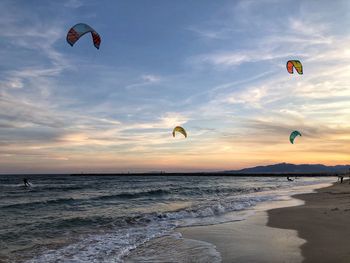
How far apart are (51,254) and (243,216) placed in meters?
8.80

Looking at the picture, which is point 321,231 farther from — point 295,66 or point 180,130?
point 180,130

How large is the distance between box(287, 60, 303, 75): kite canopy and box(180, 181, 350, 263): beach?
876 centimetres

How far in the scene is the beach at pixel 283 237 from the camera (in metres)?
8.53

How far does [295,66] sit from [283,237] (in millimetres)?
13559

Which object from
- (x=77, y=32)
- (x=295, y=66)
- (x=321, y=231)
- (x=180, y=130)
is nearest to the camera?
(x=321, y=231)

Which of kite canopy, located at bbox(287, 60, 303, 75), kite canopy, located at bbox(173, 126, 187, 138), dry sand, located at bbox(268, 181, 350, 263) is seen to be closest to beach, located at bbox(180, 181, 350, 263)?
dry sand, located at bbox(268, 181, 350, 263)

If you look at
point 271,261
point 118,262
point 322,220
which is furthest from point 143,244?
point 322,220

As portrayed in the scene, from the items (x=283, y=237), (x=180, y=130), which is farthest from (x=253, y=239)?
(x=180, y=130)

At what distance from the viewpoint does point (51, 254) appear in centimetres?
995

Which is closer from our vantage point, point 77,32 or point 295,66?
point 77,32

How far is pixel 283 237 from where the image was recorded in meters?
10.9

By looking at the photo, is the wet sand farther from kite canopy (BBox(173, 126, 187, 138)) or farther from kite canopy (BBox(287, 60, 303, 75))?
kite canopy (BBox(173, 126, 187, 138))

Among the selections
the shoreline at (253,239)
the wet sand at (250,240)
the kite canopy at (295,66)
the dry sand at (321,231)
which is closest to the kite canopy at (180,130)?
the kite canopy at (295,66)

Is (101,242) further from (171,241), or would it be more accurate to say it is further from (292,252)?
(292,252)
